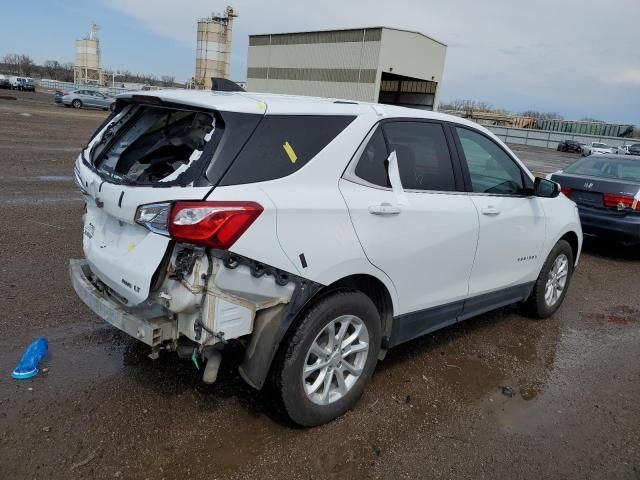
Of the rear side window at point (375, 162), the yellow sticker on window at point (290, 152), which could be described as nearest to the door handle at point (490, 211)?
the rear side window at point (375, 162)

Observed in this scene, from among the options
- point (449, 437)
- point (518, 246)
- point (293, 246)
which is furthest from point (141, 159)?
point (518, 246)

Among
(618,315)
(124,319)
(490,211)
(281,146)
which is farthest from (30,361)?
(618,315)

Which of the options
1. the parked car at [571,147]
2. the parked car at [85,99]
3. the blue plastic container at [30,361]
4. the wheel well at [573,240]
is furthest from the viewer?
the parked car at [571,147]

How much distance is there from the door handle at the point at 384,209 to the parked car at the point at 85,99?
4033 cm

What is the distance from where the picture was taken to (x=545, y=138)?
196 ft

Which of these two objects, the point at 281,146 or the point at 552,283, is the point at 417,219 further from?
the point at 552,283

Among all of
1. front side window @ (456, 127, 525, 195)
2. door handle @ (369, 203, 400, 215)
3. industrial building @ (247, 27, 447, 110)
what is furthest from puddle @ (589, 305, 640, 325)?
industrial building @ (247, 27, 447, 110)

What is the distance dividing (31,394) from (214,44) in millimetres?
79064

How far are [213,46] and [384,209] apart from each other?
78758 millimetres

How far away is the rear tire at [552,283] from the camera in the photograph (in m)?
4.98

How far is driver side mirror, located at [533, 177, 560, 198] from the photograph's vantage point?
14.9ft

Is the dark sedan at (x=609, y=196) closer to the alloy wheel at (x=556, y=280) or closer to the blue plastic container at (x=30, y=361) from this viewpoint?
the alloy wheel at (x=556, y=280)

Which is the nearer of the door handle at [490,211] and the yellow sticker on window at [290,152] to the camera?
the yellow sticker on window at [290,152]

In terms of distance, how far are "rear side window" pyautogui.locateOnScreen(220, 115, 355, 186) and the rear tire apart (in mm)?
2919
